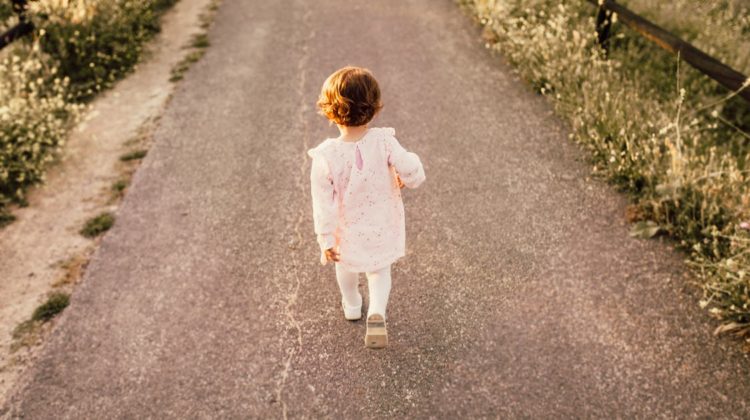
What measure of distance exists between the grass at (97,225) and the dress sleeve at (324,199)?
2433 millimetres

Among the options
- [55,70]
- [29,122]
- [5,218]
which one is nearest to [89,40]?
[55,70]

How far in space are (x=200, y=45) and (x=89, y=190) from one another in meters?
3.38

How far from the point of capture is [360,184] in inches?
111

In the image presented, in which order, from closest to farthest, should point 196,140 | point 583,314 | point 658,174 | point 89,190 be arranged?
point 583,314 < point 658,174 < point 89,190 < point 196,140

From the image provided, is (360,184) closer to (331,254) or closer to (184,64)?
(331,254)

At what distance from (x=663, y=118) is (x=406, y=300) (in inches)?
120

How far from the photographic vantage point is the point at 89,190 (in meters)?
4.98

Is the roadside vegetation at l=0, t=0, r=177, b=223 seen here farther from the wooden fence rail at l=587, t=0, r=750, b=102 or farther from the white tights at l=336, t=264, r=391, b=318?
the wooden fence rail at l=587, t=0, r=750, b=102

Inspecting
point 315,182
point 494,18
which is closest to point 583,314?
point 315,182

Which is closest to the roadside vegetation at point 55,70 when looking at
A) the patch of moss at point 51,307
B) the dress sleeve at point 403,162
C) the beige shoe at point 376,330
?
the patch of moss at point 51,307

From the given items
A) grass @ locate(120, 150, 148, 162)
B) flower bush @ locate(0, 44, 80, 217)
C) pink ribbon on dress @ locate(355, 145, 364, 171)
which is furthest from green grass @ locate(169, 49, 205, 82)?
pink ribbon on dress @ locate(355, 145, 364, 171)

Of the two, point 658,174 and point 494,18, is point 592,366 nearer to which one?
point 658,174

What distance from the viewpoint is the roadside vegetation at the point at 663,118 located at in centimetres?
381

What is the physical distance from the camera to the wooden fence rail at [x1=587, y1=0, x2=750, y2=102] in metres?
4.14
